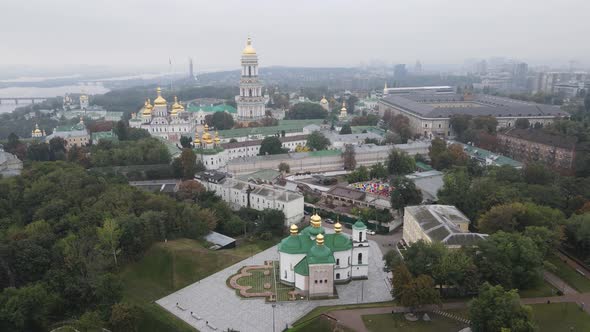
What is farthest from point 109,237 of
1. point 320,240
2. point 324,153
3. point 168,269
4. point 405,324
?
point 324,153

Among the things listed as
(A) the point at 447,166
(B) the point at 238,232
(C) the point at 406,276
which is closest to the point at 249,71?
(A) the point at 447,166

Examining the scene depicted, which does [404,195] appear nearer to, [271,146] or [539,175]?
[539,175]

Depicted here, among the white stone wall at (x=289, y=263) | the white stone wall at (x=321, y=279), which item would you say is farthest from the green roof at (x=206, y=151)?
the white stone wall at (x=321, y=279)

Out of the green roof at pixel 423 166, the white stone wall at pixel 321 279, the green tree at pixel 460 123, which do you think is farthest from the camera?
the green tree at pixel 460 123

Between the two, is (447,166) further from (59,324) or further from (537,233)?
(59,324)

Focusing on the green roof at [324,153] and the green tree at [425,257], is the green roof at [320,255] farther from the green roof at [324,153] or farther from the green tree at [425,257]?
the green roof at [324,153]

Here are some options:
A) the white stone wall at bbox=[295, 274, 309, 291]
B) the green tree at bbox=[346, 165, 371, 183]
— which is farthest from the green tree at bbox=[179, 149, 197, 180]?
the white stone wall at bbox=[295, 274, 309, 291]

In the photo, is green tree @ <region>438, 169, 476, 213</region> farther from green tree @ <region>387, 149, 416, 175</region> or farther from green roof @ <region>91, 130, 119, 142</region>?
green roof @ <region>91, 130, 119, 142</region>
